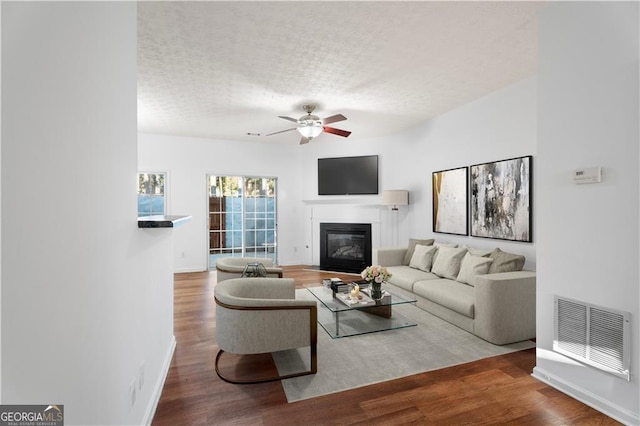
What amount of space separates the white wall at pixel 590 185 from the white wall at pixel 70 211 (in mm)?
2838

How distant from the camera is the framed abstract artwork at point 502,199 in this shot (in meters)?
3.61

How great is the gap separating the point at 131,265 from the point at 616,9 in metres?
3.29

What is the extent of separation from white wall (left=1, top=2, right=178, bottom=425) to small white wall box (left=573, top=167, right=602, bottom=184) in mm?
2830

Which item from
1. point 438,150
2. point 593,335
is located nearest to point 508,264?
point 593,335

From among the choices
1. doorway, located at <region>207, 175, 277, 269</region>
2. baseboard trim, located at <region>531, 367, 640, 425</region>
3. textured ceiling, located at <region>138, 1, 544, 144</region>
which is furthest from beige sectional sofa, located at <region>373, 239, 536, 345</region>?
doorway, located at <region>207, 175, 277, 269</region>

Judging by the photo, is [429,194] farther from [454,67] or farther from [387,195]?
[454,67]

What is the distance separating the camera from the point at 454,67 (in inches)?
130

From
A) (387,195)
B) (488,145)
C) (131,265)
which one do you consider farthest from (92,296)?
(387,195)

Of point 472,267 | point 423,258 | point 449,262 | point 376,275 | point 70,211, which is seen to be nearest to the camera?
point 70,211

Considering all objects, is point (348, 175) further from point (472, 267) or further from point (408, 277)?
point (472, 267)

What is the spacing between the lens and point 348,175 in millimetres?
6551

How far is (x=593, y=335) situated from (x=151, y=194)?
696cm

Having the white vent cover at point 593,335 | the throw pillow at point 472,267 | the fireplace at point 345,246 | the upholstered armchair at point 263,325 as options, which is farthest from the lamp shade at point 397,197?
the upholstered armchair at point 263,325

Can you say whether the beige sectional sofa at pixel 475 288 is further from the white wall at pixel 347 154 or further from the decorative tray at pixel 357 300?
the decorative tray at pixel 357 300
